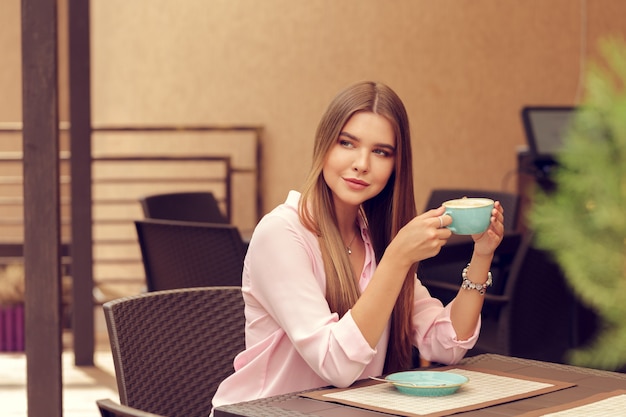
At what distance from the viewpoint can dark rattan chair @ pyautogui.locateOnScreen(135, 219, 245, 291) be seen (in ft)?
10.6

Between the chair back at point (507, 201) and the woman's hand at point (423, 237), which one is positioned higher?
the woman's hand at point (423, 237)

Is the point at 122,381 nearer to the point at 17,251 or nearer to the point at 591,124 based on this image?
the point at 591,124

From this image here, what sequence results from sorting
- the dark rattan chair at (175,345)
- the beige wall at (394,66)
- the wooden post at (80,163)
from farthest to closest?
the beige wall at (394,66), the wooden post at (80,163), the dark rattan chair at (175,345)

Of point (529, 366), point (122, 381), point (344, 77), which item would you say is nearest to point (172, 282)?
point (122, 381)

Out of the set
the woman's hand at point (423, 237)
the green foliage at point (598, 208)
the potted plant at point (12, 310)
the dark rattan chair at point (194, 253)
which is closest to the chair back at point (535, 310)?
the dark rattan chair at point (194, 253)

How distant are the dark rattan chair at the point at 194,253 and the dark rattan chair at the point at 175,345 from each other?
1197 millimetres

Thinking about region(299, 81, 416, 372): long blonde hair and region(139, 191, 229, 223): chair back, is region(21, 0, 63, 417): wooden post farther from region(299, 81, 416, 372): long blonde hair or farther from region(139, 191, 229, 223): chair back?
region(299, 81, 416, 372): long blonde hair

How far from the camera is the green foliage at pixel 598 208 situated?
2.08ft

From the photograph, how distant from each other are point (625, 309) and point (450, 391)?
845 millimetres

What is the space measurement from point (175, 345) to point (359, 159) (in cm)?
52

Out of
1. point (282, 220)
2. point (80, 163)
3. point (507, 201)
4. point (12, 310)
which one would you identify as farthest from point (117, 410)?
point (12, 310)

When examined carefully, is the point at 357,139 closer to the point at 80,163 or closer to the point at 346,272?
the point at 346,272

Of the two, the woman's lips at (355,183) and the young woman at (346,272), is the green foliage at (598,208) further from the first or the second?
the woman's lips at (355,183)

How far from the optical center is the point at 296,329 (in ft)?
5.26
